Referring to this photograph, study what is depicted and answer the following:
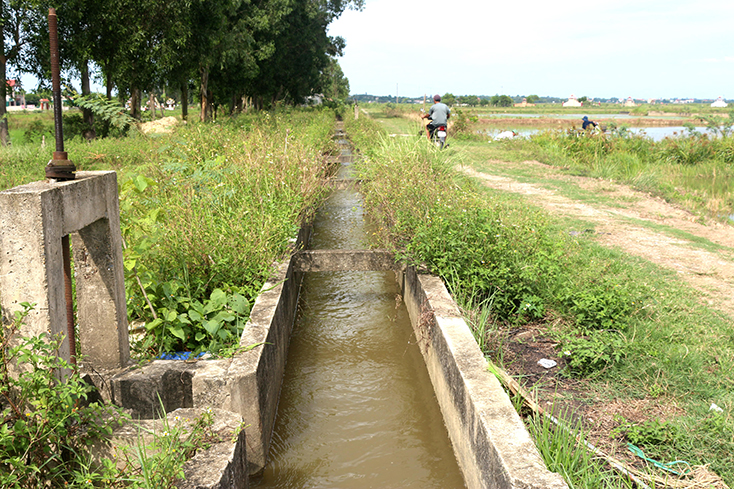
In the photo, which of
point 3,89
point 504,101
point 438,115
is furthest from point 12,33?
point 504,101

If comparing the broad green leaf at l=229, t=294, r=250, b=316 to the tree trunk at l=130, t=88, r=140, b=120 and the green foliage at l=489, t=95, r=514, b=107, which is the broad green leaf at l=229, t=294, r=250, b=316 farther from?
the green foliage at l=489, t=95, r=514, b=107

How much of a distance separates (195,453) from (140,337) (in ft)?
6.19

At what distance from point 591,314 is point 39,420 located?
3641 mm

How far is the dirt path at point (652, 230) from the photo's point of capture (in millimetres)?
5812

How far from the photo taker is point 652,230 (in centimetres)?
793

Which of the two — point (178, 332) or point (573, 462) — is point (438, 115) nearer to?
point (178, 332)

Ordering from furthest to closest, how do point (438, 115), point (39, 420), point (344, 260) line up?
point (438, 115) < point (344, 260) < point (39, 420)

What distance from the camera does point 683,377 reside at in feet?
11.7

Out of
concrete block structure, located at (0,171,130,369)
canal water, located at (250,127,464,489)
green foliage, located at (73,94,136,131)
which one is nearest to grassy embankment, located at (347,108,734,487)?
canal water, located at (250,127,464,489)

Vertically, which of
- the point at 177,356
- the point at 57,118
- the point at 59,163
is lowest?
the point at 177,356

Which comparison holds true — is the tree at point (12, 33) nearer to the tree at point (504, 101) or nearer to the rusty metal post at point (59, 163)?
the rusty metal post at point (59, 163)

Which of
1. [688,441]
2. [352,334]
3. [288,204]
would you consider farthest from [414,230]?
[688,441]

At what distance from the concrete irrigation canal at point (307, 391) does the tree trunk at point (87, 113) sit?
1458cm

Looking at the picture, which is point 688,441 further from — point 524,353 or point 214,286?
point 214,286
